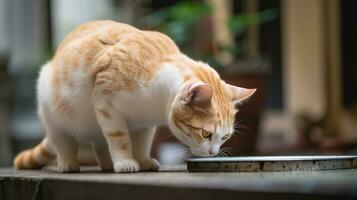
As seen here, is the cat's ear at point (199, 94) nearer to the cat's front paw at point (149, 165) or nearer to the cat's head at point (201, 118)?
the cat's head at point (201, 118)

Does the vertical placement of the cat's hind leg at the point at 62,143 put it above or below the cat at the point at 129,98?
below

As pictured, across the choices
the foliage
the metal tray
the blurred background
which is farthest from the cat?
the blurred background

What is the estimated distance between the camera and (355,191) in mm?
699

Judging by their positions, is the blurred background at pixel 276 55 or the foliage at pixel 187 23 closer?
the foliage at pixel 187 23

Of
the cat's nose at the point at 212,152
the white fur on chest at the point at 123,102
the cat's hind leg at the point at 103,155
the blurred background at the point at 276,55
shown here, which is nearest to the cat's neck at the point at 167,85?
the white fur on chest at the point at 123,102

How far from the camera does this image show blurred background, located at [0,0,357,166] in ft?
13.3

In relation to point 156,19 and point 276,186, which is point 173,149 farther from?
point 276,186

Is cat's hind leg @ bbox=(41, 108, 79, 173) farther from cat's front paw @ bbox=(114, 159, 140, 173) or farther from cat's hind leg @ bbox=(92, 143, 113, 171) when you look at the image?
cat's front paw @ bbox=(114, 159, 140, 173)

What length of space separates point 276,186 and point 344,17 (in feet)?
13.7

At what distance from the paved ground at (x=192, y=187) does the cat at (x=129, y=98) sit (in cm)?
20

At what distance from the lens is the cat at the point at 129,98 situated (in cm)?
128

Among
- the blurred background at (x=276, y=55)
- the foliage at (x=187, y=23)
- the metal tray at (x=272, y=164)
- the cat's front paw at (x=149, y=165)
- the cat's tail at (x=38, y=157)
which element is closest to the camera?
the metal tray at (x=272, y=164)

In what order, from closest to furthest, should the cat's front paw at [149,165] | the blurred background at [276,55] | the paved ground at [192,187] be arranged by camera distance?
the paved ground at [192,187], the cat's front paw at [149,165], the blurred background at [276,55]

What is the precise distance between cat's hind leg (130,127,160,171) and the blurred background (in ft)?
7.18
